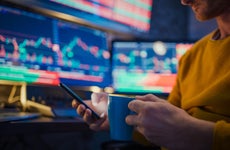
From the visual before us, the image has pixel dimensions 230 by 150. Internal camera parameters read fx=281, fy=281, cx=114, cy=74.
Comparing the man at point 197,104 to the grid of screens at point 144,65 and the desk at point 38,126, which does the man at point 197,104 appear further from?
the grid of screens at point 144,65

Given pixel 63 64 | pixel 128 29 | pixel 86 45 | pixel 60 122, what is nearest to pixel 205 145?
pixel 60 122

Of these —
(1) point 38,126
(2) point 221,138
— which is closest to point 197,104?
(2) point 221,138

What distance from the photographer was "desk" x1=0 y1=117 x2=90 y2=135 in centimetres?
69

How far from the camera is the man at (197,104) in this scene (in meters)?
0.52

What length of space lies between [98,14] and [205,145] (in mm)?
1199

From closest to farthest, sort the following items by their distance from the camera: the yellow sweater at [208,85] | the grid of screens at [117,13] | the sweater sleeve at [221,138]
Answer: the sweater sleeve at [221,138] < the yellow sweater at [208,85] < the grid of screens at [117,13]

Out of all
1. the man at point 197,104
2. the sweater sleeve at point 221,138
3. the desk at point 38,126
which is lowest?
the desk at point 38,126

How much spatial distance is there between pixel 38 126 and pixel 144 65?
0.92 meters

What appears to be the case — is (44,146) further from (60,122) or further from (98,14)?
(98,14)

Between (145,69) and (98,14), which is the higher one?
(98,14)

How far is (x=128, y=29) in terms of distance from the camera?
1823 mm

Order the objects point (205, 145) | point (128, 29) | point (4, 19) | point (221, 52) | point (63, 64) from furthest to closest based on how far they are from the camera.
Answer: point (128, 29) → point (63, 64) → point (4, 19) → point (221, 52) → point (205, 145)

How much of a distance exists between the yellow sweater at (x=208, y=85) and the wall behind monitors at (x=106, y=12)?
Answer: 0.72 meters

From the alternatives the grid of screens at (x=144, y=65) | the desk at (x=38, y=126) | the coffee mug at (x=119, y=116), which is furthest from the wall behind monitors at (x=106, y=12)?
the coffee mug at (x=119, y=116)
